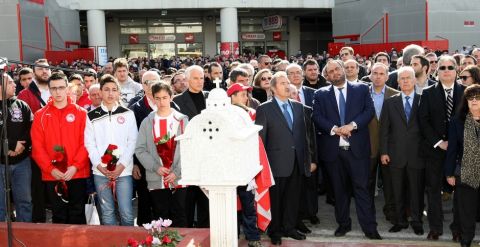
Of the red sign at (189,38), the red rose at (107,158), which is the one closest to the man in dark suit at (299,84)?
the red rose at (107,158)

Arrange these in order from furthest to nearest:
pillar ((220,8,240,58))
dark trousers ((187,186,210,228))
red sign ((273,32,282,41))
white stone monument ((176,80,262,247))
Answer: red sign ((273,32,282,41))
pillar ((220,8,240,58))
dark trousers ((187,186,210,228))
white stone monument ((176,80,262,247))

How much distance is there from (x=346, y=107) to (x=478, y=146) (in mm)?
1460

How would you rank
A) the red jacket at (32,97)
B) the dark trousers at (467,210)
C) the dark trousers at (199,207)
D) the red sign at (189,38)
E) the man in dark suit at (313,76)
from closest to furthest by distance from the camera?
the dark trousers at (467,210) → the dark trousers at (199,207) → the red jacket at (32,97) → the man in dark suit at (313,76) → the red sign at (189,38)

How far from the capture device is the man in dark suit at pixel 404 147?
6398mm

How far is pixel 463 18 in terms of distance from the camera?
80.0 ft

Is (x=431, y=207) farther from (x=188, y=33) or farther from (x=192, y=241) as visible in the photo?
(x=188, y=33)

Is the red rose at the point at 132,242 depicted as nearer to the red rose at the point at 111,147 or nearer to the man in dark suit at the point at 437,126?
the red rose at the point at 111,147

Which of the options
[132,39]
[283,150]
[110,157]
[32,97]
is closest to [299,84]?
[283,150]

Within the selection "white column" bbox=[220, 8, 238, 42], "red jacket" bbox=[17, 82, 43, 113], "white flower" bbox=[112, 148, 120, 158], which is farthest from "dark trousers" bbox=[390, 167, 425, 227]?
"white column" bbox=[220, 8, 238, 42]

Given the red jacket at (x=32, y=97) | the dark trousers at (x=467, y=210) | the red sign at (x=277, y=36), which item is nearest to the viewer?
the dark trousers at (x=467, y=210)

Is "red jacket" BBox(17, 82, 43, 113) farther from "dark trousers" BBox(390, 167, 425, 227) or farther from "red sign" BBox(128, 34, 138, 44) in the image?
"red sign" BBox(128, 34, 138, 44)

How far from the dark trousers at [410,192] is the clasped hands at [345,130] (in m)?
0.82

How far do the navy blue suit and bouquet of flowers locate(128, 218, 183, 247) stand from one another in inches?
100

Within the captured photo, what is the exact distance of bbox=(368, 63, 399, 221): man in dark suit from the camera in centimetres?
690
